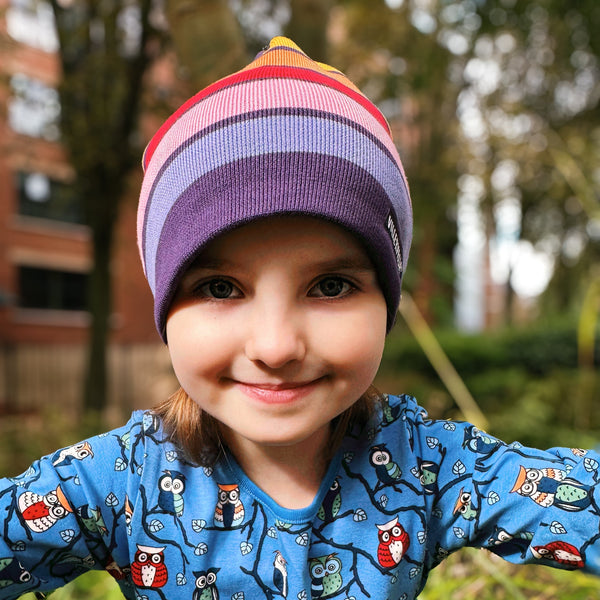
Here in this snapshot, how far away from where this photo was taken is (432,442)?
1262 millimetres

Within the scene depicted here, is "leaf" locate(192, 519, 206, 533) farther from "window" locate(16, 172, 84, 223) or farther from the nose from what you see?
"window" locate(16, 172, 84, 223)

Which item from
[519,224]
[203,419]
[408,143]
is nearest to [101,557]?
[203,419]

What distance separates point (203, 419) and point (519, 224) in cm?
1327

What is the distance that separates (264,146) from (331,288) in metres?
0.26

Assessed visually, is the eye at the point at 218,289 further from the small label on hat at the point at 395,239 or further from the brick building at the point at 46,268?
the brick building at the point at 46,268

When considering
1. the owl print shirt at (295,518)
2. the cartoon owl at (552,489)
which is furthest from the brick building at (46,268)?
the cartoon owl at (552,489)

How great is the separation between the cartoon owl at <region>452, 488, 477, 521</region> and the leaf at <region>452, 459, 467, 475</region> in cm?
3

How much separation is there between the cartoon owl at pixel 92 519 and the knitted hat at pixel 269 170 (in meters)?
0.33

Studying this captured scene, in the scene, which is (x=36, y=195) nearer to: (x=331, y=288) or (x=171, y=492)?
(x=171, y=492)

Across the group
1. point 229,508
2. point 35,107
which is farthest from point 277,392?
point 35,107

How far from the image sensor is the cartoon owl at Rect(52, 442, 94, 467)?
1115mm

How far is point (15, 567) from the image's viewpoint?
3.37 feet

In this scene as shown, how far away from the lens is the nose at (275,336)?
0.97 metres

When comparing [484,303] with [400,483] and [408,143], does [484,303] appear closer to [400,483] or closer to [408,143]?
[408,143]
